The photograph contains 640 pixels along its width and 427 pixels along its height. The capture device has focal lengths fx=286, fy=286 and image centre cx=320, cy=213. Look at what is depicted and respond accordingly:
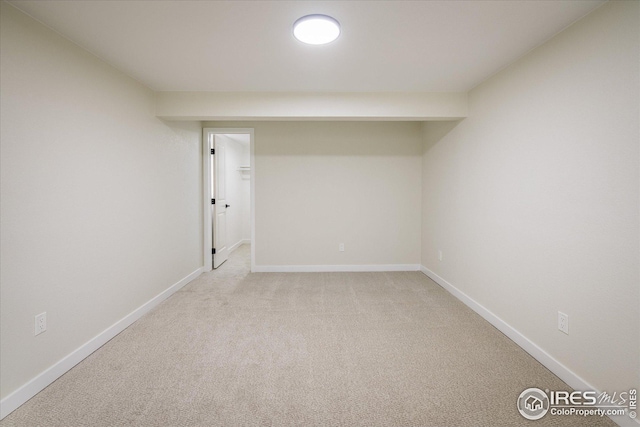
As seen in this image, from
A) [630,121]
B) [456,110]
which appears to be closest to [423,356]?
[630,121]

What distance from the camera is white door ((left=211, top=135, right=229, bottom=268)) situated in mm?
4461

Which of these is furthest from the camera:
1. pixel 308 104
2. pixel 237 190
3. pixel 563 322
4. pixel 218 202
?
pixel 237 190

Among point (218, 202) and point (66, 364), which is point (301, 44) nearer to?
point (66, 364)

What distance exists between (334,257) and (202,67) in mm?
2995

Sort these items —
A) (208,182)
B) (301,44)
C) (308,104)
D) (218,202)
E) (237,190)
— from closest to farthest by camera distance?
(301,44) → (308,104) → (208,182) → (218,202) → (237,190)

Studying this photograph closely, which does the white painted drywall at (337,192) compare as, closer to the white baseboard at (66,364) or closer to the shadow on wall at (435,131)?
the shadow on wall at (435,131)

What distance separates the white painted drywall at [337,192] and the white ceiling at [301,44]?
4.64 ft

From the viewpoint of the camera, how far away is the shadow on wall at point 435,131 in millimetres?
3424

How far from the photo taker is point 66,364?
1966 millimetres

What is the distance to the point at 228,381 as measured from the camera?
1861 mm

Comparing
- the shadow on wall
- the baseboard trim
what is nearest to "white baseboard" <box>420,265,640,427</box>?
the baseboard trim

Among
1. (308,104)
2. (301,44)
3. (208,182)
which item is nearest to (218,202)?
(208,182)

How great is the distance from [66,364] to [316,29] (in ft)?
9.20

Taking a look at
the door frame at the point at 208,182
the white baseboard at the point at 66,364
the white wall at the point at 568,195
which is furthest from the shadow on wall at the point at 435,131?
the white baseboard at the point at 66,364
